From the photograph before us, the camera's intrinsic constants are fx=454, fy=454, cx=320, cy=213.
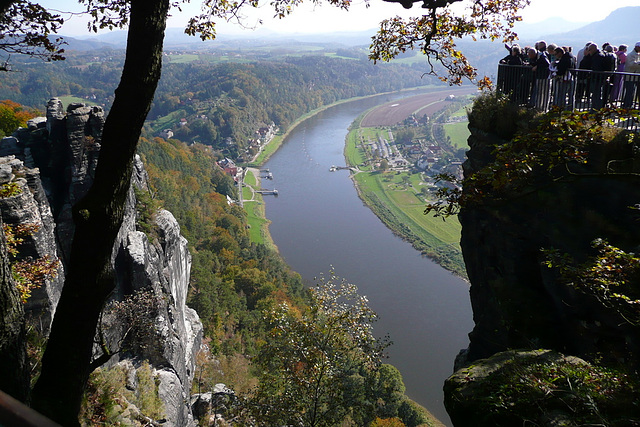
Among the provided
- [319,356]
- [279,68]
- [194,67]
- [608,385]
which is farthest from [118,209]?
[194,67]

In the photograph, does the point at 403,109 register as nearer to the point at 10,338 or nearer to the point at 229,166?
the point at 229,166

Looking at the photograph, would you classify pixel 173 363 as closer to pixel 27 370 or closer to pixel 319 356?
pixel 319 356

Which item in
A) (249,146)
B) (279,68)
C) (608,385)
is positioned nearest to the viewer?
(608,385)

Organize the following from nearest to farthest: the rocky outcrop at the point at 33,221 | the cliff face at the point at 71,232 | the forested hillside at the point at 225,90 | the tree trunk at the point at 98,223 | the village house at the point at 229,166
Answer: the tree trunk at the point at 98,223 → the rocky outcrop at the point at 33,221 → the cliff face at the point at 71,232 → the village house at the point at 229,166 → the forested hillside at the point at 225,90

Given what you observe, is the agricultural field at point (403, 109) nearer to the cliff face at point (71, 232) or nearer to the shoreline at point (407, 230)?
the shoreline at point (407, 230)

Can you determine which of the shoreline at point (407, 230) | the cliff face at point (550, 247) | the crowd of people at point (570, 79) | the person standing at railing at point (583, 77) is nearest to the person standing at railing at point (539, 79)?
the crowd of people at point (570, 79)

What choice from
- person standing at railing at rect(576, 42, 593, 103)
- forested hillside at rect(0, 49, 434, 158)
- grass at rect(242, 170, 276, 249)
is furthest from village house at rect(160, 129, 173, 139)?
person standing at railing at rect(576, 42, 593, 103)
